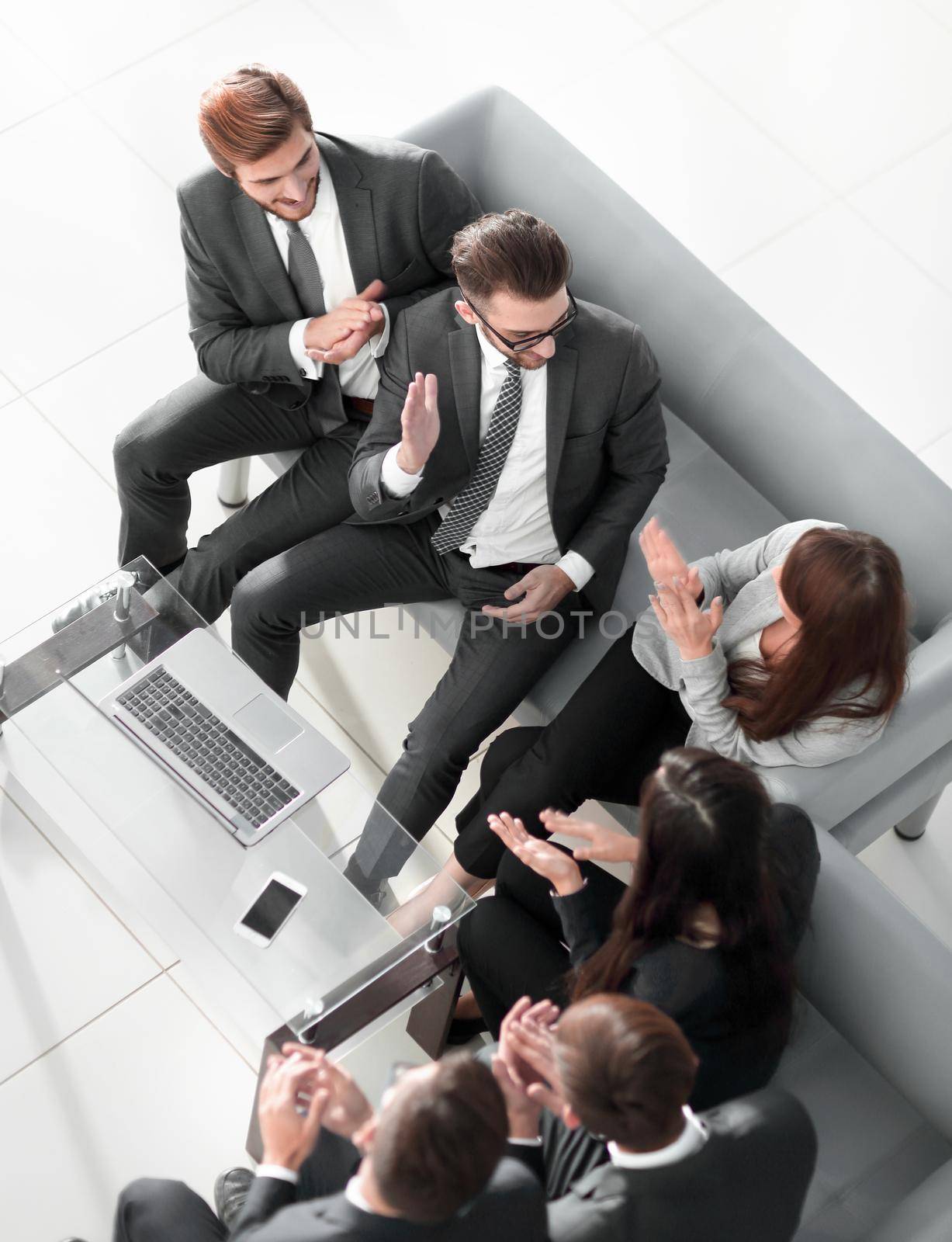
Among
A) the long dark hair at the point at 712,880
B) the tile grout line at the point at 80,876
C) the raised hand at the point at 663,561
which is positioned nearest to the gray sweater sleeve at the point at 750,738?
the raised hand at the point at 663,561

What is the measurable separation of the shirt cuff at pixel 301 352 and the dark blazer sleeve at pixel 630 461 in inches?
23.6

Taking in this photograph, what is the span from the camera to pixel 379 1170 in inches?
64.4

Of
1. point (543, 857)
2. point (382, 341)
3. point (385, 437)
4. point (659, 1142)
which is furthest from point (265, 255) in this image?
point (659, 1142)

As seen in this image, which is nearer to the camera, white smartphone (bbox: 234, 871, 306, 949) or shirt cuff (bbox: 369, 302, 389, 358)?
white smartphone (bbox: 234, 871, 306, 949)

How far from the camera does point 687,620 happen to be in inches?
90.6

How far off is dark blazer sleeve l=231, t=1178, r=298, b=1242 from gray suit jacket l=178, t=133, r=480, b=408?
1.52 m

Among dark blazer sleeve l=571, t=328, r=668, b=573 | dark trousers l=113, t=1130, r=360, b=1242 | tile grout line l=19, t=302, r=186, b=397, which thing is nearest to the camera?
dark trousers l=113, t=1130, r=360, b=1242

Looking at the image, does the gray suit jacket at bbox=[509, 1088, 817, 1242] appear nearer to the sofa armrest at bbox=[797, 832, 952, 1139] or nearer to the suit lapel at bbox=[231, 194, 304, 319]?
the sofa armrest at bbox=[797, 832, 952, 1139]

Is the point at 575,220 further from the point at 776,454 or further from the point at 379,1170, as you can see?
the point at 379,1170

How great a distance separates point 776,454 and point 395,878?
115 centimetres

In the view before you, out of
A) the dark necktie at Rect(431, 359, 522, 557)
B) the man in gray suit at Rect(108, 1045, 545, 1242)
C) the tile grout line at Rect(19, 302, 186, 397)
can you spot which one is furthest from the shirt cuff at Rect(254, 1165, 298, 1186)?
the tile grout line at Rect(19, 302, 186, 397)

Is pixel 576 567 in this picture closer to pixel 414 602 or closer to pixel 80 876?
pixel 414 602

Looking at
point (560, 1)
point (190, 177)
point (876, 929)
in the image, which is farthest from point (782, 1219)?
point (560, 1)

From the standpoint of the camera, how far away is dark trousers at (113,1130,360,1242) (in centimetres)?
205
